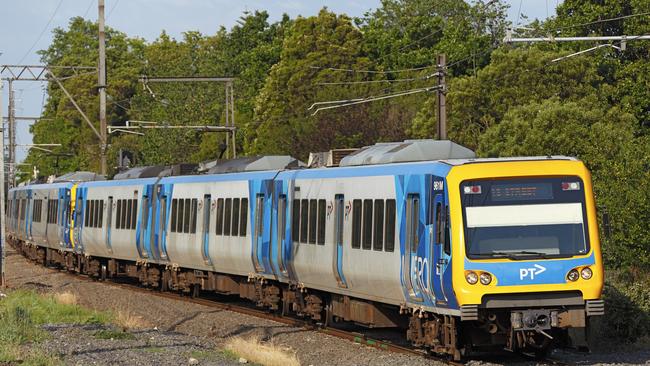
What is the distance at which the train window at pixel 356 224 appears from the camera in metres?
19.9

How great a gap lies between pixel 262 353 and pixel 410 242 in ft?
8.33

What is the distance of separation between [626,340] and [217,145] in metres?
61.3

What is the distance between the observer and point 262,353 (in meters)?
17.4

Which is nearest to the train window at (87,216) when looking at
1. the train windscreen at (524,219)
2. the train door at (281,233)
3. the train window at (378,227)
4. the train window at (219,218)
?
the train window at (219,218)

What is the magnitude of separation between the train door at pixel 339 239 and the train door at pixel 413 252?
9.65 feet

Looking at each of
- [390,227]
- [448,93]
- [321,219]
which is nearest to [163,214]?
[321,219]

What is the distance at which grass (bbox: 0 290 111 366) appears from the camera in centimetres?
1581

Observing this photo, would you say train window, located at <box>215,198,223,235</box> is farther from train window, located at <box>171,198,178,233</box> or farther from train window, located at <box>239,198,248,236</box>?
train window, located at <box>171,198,178,233</box>

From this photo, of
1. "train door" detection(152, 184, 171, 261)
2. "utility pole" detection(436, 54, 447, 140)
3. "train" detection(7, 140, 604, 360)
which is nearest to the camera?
"train" detection(7, 140, 604, 360)

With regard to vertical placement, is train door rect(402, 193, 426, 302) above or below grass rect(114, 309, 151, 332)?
above

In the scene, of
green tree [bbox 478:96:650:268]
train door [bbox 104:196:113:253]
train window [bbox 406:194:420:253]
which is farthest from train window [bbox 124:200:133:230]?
train window [bbox 406:194:420:253]

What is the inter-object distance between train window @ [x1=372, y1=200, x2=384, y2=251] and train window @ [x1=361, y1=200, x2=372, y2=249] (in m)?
0.21

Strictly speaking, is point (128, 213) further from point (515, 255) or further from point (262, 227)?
point (515, 255)

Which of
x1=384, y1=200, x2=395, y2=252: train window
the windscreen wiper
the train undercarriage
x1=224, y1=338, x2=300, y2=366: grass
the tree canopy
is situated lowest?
x1=224, y1=338, x2=300, y2=366: grass
